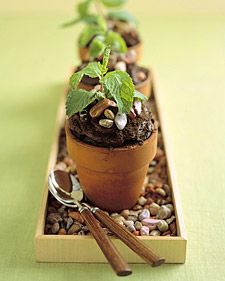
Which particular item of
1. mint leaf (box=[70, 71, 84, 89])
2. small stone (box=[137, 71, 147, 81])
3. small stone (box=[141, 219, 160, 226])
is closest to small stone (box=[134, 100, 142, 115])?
mint leaf (box=[70, 71, 84, 89])

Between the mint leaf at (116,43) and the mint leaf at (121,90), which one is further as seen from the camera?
the mint leaf at (116,43)

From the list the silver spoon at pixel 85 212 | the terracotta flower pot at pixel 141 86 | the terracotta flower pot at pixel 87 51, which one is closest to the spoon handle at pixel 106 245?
the silver spoon at pixel 85 212

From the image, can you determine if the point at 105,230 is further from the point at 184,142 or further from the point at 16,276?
the point at 184,142

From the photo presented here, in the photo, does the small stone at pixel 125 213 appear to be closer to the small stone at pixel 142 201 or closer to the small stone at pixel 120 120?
the small stone at pixel 142 201

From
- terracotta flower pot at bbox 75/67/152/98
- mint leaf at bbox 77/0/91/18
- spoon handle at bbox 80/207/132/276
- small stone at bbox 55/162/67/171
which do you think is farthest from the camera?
mint leaf at bbox 77/0/91/18

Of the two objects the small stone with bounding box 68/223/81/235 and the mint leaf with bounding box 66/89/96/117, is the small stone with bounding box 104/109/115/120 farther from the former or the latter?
the small stone with bounding box 68/223/81/235

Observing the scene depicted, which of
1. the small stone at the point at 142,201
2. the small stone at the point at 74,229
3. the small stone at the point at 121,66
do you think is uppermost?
the small stone at the point at 121,66

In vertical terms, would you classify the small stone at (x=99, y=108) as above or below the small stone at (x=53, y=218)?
above

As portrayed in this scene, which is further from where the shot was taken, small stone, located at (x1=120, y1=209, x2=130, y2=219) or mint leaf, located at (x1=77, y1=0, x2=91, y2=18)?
mint leaf, located at (x1=77, y1=0, x2=91, y2=18)
